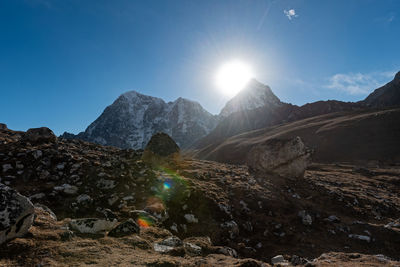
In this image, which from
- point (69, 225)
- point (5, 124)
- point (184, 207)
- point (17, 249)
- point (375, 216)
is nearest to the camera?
point (17, 249)

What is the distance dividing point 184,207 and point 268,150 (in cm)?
1896

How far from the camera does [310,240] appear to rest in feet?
38.3

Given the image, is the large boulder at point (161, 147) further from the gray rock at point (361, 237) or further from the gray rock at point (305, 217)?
the gray rock at point (361, 237)

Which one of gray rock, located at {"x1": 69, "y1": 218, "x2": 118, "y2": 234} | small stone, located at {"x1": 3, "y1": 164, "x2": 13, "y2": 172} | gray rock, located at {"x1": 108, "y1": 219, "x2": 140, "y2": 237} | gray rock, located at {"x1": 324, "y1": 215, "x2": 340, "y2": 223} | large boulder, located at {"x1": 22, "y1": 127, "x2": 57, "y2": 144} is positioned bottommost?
gray rock, located at {"x1": 324, "y1": 215, "x2": 340, "y2": 223}

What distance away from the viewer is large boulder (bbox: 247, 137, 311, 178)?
1044 inches

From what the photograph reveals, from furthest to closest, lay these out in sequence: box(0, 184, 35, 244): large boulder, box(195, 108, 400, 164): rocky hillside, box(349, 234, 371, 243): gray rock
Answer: box(195, 108, 400, 164): rocky hillside < box(349, 234, 371, 243): gray rock < box(0, 184, 35, 244): large boulder

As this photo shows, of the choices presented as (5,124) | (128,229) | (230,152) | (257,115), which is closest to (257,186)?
(128,229)

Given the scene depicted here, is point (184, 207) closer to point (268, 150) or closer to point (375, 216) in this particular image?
point (375, 216)

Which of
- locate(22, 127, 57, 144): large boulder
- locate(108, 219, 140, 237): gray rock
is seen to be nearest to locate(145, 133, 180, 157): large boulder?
locate(22, 127, 57, 144): large boulder

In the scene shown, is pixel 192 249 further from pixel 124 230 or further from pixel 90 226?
pixel 90 226

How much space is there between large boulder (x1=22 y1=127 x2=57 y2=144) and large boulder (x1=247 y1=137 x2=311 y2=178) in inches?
984

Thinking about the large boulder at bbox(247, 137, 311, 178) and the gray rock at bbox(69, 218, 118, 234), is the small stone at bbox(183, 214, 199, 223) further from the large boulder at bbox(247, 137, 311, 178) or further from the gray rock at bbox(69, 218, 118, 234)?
the large boulder at bbox(247, 137, 311, 178)

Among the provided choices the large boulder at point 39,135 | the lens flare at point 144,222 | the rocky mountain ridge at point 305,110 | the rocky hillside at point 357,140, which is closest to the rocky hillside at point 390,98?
the rocky mountain ridge at point 305,110

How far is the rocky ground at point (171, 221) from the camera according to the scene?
5867 millimetres
